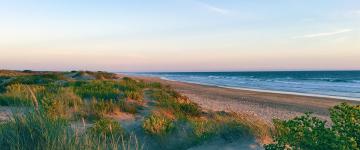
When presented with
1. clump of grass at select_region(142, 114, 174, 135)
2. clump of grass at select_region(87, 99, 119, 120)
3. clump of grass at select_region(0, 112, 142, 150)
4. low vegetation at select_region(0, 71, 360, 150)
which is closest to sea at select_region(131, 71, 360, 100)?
clump of grass at select_region(87, 99, 119, 120)

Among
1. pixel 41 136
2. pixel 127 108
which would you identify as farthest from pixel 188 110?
pixel 41 136

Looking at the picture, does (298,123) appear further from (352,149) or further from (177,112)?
(177,112)

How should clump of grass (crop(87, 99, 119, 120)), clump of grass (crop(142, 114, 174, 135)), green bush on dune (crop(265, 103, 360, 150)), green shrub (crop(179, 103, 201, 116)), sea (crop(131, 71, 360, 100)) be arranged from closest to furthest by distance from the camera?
green bush on dune (crop(265, 103, 360, 150))
clump of grass (crop(142, 114, 174, 135))
clump of grass (crop(87, 99, 119, 120))
green shrub (crop(179, 103, 201, 116))
sea (crop(131, 71, 360, 100))

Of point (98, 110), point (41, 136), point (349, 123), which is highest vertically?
point (349, 123)

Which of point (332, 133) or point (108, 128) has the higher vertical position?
point (332, 133)

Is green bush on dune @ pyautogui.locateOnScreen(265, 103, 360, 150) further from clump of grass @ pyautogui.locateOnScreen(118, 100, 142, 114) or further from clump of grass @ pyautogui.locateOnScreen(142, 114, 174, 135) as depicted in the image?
clump of grass @ pyautogui.locateOnScreen(118, 100, 142, 114)

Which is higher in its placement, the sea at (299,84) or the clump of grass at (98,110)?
the clump of grass at (98,110)

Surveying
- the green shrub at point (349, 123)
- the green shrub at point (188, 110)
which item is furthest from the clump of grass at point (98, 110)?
the green shrub at point (349, 123)

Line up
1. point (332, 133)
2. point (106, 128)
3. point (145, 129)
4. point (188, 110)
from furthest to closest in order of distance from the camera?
point (188, 110) < point (145, 129) < point (106, 128) < point (332, 133)

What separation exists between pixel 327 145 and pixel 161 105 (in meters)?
10.5

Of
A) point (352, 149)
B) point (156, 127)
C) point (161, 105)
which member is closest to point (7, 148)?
point (156, 127)

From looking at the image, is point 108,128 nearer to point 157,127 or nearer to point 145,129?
point 145,129

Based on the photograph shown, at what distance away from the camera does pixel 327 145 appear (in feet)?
17.4

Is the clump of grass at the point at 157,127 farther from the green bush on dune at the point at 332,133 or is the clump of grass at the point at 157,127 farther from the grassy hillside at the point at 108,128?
the green bush on dune at the point at 332,133
